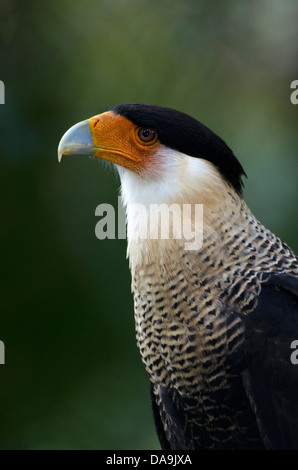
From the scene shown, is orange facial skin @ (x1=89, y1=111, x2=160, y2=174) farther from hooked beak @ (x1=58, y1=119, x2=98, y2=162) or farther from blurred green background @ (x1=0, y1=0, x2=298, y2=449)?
blurred green background @ (x1=0, y1=0, x2=298, y2=449)

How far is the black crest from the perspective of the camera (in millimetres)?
2805

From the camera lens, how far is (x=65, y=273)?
15.4ft

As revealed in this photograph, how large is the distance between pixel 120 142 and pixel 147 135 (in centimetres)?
13

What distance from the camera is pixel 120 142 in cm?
298

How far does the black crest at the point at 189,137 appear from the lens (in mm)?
2805

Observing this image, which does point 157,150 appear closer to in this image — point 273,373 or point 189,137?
point 189,137

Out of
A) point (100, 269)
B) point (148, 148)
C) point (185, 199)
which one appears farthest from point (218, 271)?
point (100, 269)

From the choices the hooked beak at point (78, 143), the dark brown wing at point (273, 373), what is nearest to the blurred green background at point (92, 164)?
the hooked beak at point (78, 143)

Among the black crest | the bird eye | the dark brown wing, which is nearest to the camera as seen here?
the dark brown wing

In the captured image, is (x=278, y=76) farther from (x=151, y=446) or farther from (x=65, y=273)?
(x=151, y=446)

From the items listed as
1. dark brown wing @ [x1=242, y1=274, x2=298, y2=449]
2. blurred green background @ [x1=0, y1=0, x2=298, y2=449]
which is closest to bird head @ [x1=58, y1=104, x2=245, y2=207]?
dark brown wing @ [x1=242, y1=274, x2=298, y2=449]

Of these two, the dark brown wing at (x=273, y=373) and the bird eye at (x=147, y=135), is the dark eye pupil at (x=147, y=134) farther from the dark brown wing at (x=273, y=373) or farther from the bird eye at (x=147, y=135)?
the dark brown wing at (x=273, y=373)

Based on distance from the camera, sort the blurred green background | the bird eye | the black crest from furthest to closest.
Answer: the blurred green background → the bird eye → the black crest

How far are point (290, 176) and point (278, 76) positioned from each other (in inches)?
39.5
